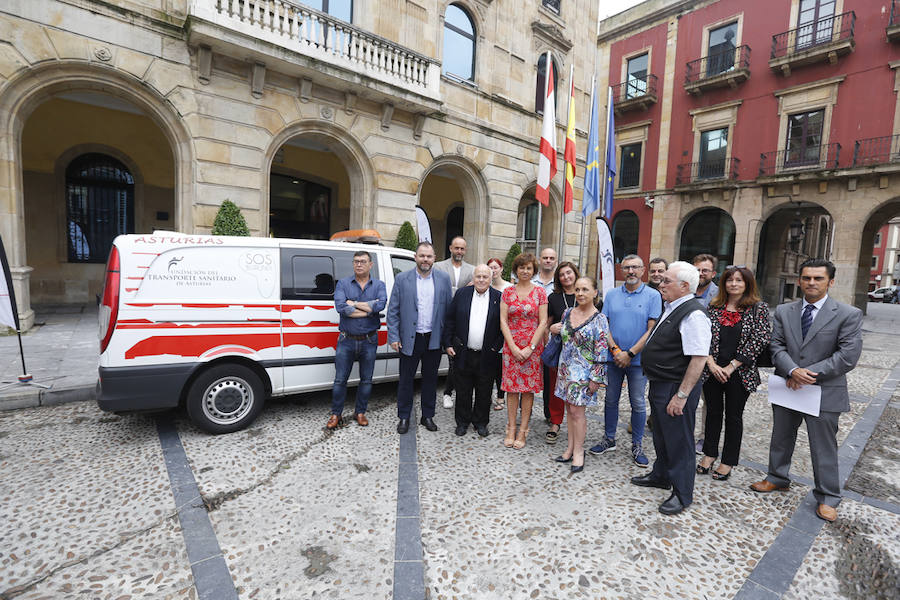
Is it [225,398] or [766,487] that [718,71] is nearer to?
[766,487]

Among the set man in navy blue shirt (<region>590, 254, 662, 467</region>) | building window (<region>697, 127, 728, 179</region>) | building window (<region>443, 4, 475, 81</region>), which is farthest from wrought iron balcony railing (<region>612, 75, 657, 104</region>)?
man in navy blue shirt (<region>590, 254, 662, 467</region>)

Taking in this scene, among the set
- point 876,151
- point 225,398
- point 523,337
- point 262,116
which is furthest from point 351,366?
point 876,151

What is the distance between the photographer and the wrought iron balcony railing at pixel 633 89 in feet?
67.6

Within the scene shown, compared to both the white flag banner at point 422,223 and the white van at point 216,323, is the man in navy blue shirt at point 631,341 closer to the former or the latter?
the white van at point 216,323

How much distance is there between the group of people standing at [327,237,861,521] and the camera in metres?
3.11

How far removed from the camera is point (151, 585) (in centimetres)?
228

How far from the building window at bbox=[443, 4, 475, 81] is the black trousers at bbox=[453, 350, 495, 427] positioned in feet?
33.3

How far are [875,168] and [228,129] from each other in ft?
68.6

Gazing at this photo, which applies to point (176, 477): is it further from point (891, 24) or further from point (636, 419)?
point (891, 24)

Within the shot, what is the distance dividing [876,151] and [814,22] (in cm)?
564

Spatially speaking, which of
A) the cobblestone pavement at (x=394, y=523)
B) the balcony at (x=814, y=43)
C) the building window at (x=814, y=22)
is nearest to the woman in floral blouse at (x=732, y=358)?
the cobblestone pavement at (x=394, y=523)

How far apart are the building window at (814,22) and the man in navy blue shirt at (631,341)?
65.7ft

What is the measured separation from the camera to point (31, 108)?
24.8ft

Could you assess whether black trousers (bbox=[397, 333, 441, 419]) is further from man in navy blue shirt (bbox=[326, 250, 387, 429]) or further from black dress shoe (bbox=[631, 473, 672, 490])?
black dress shoe (bbox=[631, 473, 672, 490])
